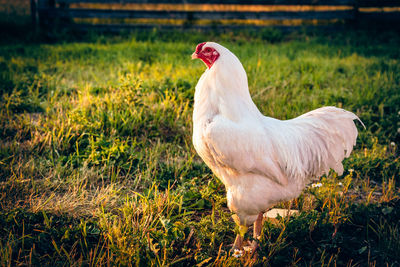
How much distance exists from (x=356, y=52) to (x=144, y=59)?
4.84m

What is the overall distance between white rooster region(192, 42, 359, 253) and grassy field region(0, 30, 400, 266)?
403 millimetres

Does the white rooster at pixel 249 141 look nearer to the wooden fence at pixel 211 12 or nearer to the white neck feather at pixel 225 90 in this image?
the white neck feather at pixel 225 90

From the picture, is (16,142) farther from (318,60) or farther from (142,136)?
(318,60)

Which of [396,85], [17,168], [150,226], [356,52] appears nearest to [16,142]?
[17,168]

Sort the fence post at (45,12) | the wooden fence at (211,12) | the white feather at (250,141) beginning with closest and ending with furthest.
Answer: the white feather at (250,141) → the fence post at (45,12) → the wooden fence at (211,12)

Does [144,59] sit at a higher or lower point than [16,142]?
higher

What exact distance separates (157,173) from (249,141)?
146cm

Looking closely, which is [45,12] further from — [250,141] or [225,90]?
[250,141]

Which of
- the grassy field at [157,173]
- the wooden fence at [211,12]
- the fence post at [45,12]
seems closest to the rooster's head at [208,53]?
the grassy field at [157,173]

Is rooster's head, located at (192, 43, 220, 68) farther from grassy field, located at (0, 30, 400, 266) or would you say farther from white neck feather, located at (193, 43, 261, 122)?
grassy field, located at (0, 30, 400, 266)

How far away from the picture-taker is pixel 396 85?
5.33 metres

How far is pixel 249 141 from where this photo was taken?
2365 millimetres

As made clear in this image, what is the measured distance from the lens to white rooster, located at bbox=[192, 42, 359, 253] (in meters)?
2.36

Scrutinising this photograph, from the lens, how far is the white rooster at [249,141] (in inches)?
93.0
